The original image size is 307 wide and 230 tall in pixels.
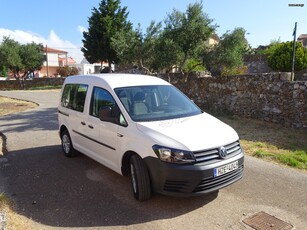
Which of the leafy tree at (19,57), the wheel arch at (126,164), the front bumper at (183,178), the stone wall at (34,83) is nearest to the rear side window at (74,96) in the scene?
the wheel arch at (126,164)

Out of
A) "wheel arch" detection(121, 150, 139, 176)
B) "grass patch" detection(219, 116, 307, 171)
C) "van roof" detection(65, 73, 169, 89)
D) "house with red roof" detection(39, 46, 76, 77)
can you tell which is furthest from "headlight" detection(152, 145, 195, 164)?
"house with red roof" detection(39, 46, 76, 77)

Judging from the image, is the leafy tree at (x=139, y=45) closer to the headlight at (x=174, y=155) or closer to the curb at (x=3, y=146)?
the curb at (x=3, y=146)

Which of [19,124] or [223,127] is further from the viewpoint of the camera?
[19,124]

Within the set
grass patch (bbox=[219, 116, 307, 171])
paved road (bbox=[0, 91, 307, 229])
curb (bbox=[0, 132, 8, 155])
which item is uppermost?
grass patch (bbox=[219, 116, 307, 171])

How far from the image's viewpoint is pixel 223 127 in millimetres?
4305

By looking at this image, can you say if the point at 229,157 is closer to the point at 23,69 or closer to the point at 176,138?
the point at 176,138

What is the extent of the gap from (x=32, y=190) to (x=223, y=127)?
3271mm

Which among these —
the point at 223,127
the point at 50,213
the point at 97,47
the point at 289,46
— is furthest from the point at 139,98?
the point at 97,47

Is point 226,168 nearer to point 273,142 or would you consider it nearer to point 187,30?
point 273,142

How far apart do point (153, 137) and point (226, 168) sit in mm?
1084

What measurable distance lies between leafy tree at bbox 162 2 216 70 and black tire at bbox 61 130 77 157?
6.28 meters

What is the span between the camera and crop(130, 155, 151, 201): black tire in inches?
154

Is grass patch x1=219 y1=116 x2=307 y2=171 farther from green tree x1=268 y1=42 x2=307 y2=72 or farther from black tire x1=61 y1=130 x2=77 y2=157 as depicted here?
green tree x1=268 y1=42 x2=307 y2=72

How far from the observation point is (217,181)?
3826 millimetres
